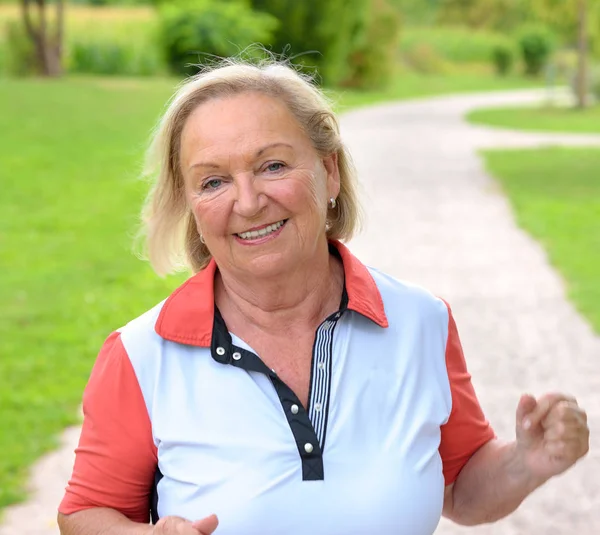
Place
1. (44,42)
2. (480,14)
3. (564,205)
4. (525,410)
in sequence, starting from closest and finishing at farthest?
(525,410) → (564,205) → (44,42) → (480,14)

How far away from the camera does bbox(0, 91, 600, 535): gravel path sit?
16.0 feet

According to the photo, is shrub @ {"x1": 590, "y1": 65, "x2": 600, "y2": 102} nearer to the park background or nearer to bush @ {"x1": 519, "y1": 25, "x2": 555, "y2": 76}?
the park background

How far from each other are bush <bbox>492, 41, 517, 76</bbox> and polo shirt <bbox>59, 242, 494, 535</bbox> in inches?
2126

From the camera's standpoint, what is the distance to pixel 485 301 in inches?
334

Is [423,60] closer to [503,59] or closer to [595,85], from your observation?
[503,59]

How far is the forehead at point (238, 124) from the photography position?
2.30 metres

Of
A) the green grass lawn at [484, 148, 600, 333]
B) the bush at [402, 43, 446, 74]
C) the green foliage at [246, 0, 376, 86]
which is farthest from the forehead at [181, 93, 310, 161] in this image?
the bush at [402, 43, 446, 74]

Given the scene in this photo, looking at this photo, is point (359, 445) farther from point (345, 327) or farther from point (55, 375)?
point (55, 375)

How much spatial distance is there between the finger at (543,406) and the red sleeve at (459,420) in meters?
0.17

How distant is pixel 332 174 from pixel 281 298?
0.32 meters

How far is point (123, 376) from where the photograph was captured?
224 centimetres

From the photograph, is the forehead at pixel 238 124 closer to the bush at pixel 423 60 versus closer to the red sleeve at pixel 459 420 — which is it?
the red sleeve at pixel 459 420

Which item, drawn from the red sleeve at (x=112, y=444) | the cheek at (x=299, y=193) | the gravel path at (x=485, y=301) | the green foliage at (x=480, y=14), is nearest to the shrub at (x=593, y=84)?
the gravel path at (x=485, y=301)

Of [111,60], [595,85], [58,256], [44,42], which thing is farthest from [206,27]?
[58,256]
